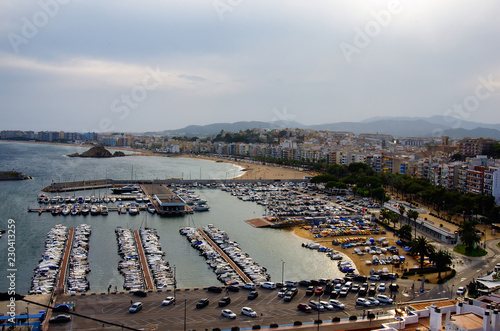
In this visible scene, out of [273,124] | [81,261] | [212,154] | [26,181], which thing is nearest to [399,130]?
[273,124]

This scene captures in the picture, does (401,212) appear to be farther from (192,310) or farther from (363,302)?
(192,310)

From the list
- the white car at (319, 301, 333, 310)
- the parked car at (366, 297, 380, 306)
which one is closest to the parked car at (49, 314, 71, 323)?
the white car at (319, 301, 333, 310)

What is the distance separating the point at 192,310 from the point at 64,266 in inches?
187

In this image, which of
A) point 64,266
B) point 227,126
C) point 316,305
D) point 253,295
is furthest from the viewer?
point 227,126

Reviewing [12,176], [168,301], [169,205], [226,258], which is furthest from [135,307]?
[12,176]

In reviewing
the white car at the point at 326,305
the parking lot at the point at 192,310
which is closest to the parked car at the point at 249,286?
the parking lot at the point at 192,310

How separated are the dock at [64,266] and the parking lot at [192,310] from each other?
77 centimetres

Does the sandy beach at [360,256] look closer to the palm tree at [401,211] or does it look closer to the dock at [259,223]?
the dock at [259,223]

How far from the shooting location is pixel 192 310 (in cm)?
770

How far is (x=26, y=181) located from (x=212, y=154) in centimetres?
3350

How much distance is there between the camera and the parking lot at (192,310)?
A: 7.11 m

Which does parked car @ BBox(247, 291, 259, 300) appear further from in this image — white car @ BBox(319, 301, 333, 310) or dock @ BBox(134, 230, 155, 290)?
dock @ BBox(134, 230, 155, 290)

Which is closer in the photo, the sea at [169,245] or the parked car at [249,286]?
the parked car at [249,286]

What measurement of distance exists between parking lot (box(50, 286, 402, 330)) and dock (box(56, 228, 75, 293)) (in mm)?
770
